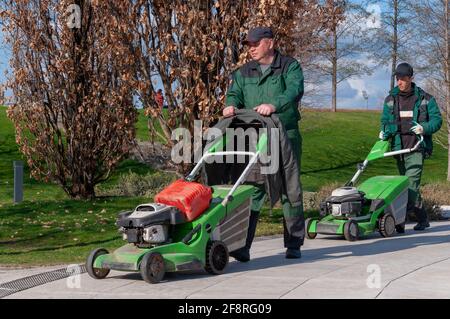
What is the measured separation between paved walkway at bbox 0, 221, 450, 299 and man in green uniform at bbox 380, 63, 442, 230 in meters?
2.11

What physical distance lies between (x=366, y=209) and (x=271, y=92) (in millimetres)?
3149

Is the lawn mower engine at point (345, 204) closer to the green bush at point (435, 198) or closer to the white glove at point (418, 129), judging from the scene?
the white glove at point (418, 129)

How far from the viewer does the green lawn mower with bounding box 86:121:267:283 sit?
271 inches

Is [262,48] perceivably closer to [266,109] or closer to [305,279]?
[266,109]

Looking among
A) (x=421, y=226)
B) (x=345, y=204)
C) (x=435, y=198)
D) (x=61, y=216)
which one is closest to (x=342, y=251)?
(x=345, y=204)

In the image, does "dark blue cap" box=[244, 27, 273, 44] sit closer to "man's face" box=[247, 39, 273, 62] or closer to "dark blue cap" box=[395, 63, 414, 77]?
"man's face" box=[247, 39, 273, 62]

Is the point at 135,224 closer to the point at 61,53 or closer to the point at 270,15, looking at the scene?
the point at 270,15

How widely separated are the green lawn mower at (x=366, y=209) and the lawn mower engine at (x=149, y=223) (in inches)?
132

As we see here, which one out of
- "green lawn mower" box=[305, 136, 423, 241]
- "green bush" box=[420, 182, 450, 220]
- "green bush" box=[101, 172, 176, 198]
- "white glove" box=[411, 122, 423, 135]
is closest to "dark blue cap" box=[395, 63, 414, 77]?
"white glove" box=[411, 122, 423, 135]

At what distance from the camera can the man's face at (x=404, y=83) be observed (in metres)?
10.9

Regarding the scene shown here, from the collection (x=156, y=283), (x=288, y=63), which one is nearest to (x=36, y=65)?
(x=288, y=63)

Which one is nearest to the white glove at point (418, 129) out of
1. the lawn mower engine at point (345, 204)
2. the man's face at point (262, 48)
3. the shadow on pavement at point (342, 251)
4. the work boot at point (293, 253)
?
the lawn mower engine at point (345, 204)

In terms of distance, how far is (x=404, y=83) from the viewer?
10.9m

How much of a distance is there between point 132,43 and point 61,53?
4.59 metres
